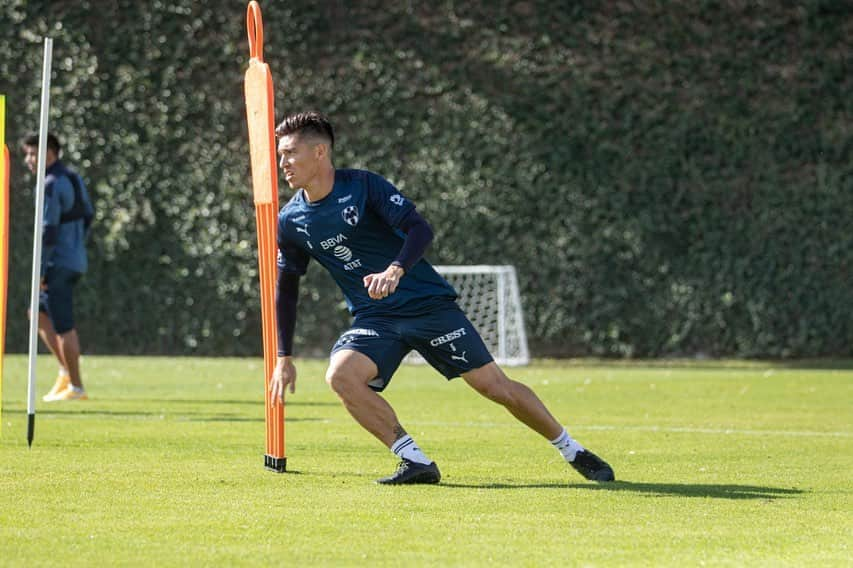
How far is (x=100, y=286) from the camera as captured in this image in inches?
778

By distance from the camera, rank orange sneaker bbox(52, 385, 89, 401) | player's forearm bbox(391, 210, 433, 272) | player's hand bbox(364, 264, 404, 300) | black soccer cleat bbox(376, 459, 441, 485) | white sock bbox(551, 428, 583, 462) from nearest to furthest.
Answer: player's hand bbox(364, 264, 404, 300) → player's forearm bbox(391, 210, 433, 272) → black soccer cleat bbox(376, 459, 441, 485) → white sock bbox(551, 428, 583, 462) → orange sneaker bbox(52, 385, 89, 401)

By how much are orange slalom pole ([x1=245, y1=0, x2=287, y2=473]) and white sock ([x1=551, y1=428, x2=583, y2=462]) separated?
4.27ft

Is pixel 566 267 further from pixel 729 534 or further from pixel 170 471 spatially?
pixel 729 534

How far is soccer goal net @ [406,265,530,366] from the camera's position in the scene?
18375 millimetres

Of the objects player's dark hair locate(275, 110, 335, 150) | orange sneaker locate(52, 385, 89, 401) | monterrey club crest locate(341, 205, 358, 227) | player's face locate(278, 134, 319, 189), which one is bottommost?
orange sneaker locate(52, 385, 89, 401)

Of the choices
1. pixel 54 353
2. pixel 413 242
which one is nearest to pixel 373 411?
pixel 413 242

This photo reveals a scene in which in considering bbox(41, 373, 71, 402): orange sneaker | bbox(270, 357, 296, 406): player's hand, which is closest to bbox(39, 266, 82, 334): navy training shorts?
bbox(41, 373, 71, 402): orange sneaker

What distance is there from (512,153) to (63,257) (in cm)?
700

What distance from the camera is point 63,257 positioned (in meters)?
12.9

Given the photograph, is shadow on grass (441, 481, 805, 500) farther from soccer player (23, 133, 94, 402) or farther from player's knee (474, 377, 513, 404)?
soccer player (23, 133, 94, 402)

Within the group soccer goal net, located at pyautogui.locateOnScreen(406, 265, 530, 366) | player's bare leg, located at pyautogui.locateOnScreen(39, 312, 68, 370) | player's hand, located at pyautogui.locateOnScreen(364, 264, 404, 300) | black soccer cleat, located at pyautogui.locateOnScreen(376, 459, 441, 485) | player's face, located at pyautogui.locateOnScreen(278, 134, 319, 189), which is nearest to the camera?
player's hand, located at pyautogui.locateOnScreen(364, 264, 404, 300)

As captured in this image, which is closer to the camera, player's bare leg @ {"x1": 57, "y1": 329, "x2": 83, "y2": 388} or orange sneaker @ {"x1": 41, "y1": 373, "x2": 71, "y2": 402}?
player's bare leg @ {"x1": 57, "y1": 329, "x2": 83, "y2": 388}

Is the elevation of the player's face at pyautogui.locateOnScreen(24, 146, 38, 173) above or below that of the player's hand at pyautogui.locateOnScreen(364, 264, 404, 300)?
above

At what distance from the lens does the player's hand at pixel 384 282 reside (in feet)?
22.3
